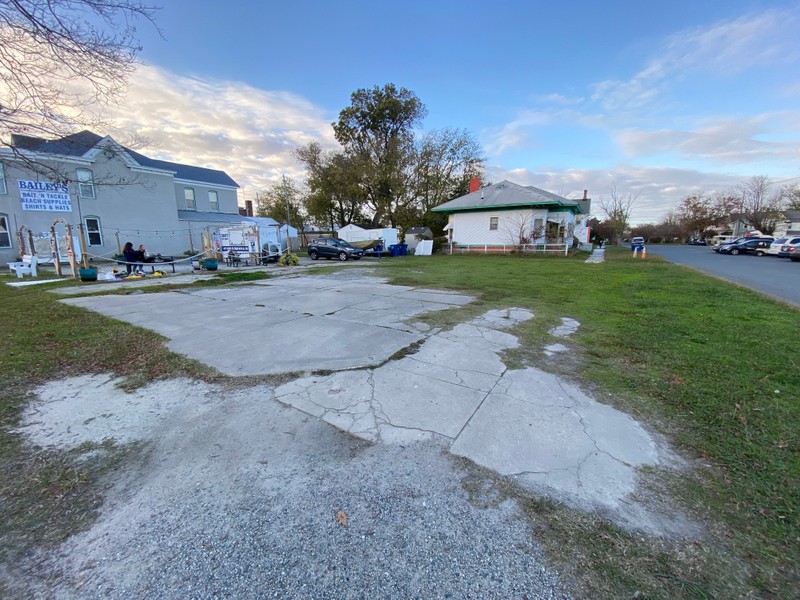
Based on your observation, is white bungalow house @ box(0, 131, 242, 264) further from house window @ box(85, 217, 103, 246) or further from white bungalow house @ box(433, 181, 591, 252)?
white bungalow house @ box(433, 181, 591, 252)

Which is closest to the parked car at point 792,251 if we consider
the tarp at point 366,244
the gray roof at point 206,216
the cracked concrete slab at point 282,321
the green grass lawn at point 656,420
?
the green grass lawn at point 656,420

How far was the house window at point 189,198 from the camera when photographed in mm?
25781

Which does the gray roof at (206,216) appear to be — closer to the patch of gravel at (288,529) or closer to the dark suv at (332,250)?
Result: the dark suv at (332,250)

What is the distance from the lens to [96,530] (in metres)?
1.85

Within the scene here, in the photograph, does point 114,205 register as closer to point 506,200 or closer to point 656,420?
point 506,200

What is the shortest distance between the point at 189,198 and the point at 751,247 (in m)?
47.7

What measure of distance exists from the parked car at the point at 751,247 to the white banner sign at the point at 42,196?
45.2 metres

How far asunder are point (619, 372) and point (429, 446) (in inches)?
109

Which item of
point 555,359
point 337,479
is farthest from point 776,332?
point 337,479

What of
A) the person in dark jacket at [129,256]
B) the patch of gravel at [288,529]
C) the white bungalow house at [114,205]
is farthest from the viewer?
the white bungalow house at [114,205]

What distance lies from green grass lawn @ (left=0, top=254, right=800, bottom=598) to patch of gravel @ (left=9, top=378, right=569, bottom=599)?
0.73ft

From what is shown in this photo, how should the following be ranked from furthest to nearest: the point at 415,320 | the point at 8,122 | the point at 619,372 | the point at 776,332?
the point at 415,320, the point at 776,332, the point at 8,122, the point at 619,372

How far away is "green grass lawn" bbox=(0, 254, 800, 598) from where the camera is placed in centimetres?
165

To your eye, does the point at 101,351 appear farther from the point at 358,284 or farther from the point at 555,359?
the point at 358,284
